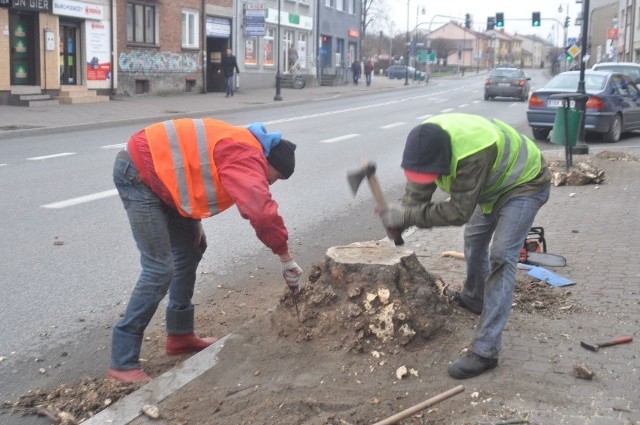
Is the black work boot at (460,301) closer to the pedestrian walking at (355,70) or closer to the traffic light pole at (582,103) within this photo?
the traffic light pole at (582,103)

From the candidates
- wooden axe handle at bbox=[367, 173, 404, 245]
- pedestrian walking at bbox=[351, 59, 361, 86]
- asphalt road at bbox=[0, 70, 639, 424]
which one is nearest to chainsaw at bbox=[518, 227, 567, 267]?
asphalt road at bbox=[0, 70, 639, 424]

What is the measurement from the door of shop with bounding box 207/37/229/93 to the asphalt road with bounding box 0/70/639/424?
2061 centimetres

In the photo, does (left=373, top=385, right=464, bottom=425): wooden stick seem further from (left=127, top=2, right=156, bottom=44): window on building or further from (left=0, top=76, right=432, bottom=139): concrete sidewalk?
(left=127, top=2, right=156, bottom=44): window on building

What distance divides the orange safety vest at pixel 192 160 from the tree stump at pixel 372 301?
3.26ft

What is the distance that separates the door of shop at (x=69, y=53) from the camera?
86.7 feet

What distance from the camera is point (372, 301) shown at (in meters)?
4.52

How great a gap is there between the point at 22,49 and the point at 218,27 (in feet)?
42.6

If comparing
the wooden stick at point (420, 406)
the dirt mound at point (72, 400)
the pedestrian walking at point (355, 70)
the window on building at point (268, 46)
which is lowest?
the dirt mound at point (72, 400)

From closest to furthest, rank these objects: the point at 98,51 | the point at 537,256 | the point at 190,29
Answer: the point at 537,256 < the point at 98,51 < the point at 190,29

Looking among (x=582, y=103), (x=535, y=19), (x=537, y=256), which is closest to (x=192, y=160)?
(x=537, y=256)

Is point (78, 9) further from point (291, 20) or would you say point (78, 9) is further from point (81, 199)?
point (291, 20)

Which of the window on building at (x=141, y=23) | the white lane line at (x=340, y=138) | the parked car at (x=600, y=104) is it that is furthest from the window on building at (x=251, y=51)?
the parked car at (x=600, y=104)

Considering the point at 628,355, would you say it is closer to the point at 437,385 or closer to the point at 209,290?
the point at 437,385

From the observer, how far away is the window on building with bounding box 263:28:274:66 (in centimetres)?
4188
